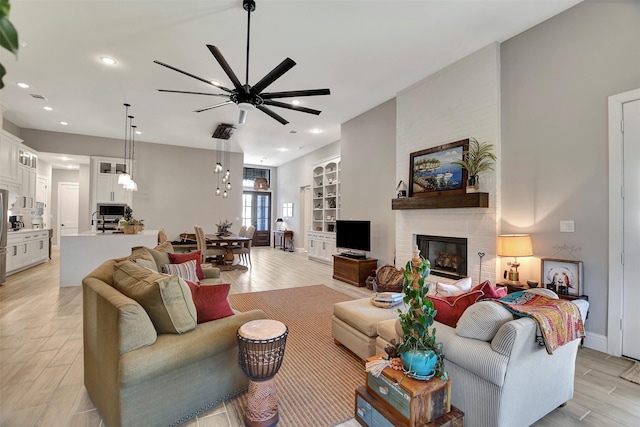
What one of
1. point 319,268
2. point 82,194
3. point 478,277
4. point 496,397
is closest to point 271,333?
point 496,397

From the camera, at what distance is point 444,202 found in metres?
4.04

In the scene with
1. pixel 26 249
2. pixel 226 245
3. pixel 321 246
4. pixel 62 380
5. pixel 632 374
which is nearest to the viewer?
pixel 62 380

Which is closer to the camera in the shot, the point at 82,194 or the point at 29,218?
the point at 29,218

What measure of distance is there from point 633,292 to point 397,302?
83.3 inches

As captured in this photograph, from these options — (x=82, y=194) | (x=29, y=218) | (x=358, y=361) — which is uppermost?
(x=82, y=194)

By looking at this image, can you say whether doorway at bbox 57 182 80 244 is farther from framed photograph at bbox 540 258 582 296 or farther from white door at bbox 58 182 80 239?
framed photograph at bbox 540 258 582 296

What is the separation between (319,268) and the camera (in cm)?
716

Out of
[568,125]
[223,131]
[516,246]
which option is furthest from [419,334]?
[223,131]

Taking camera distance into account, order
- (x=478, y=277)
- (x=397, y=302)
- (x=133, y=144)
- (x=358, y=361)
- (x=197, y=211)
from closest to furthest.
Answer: (x=358, y=361) < (x=397, y=302) < (x=478, y=277) < (x=133, y=144) < (x=197, y=211)

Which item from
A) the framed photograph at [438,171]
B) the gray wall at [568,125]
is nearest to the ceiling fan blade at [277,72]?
the framed photograph at [438,171]

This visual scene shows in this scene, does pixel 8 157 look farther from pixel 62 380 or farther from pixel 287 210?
pixel 287 210

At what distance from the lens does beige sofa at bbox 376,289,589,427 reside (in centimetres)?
152

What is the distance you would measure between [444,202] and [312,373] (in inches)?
113

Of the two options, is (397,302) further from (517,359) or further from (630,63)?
(630,63)
